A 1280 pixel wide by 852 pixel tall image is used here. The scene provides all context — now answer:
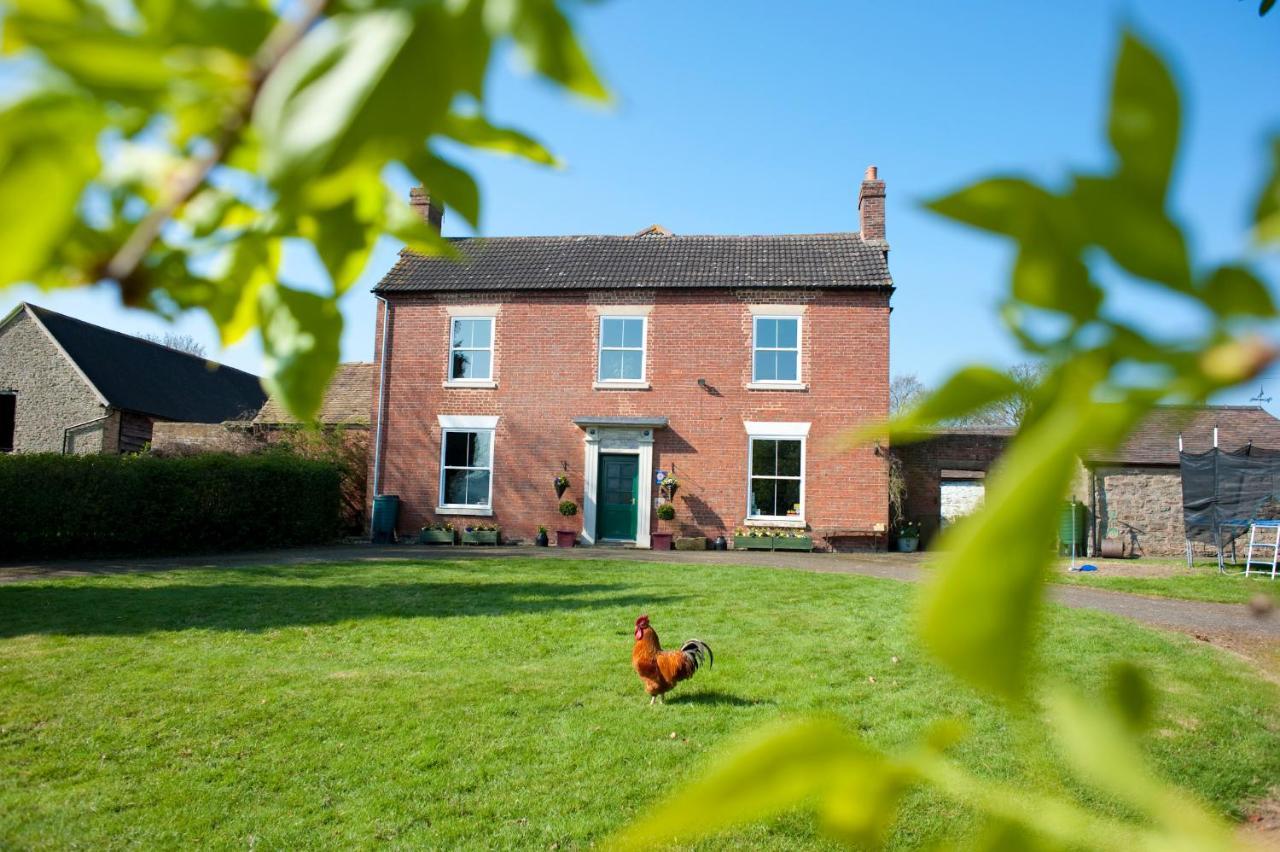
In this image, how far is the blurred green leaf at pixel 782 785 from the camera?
279 millimetres

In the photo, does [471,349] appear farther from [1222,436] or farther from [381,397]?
[1222,436]

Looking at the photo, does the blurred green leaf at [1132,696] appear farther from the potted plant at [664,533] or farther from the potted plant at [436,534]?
the potted plant at [436,534]

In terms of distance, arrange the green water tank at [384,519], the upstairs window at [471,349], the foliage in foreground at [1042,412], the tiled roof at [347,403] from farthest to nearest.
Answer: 1. the tiled roof at [347,403]
2. the upstairs window at [471,349]
3. the green water tank at [384,519]
4. the foliage in foreground at [1042,412]

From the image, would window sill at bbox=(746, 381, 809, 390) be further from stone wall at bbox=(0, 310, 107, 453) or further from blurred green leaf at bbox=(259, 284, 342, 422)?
stone wall at bbox=(0, 310, 107, 453)

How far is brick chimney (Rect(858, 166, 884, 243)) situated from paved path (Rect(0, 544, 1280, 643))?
7.40 meters

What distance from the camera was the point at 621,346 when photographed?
18.2 m

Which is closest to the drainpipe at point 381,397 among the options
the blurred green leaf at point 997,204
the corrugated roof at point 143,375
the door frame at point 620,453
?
the door frame at point 620,453

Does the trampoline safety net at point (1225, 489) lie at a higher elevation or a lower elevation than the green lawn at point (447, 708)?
higher

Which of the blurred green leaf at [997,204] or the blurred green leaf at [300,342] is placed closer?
the blurred green leaf at [997,204]

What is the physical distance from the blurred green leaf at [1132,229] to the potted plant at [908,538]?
18.2 metres

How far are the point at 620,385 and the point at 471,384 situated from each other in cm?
348

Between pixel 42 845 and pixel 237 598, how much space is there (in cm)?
653

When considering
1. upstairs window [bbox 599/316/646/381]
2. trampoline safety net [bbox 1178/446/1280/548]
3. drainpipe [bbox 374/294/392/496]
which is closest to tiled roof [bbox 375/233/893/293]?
drainpipe [bbox 374/294/392/496]

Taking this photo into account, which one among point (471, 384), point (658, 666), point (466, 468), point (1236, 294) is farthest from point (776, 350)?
point (1236, 294)
